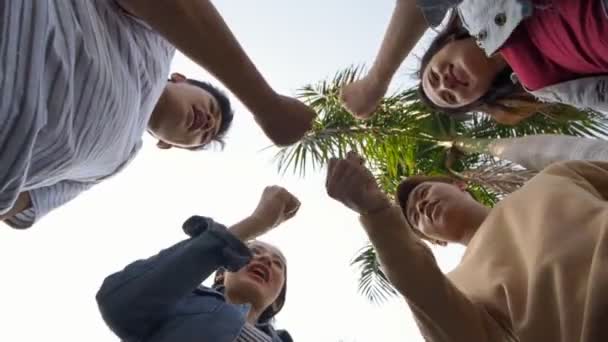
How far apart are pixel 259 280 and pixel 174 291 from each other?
72 centimetres

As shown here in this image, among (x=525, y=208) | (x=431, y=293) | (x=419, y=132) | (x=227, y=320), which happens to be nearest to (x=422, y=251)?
(x=431, y=293)

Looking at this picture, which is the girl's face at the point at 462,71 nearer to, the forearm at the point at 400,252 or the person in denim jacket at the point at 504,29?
the person in denim jacket at the point at 504,29

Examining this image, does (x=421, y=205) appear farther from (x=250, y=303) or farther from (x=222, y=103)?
(x=222, y=103)

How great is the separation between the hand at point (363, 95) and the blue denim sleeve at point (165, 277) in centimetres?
79

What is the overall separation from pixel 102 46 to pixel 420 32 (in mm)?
1183

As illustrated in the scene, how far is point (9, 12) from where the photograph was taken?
1.19m

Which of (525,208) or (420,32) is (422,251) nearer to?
(525,208)

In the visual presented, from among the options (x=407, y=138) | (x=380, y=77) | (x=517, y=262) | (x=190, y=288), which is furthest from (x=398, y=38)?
(x=407, y=138)

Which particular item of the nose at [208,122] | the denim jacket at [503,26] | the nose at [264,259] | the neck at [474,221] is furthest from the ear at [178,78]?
the neck at [474,221]

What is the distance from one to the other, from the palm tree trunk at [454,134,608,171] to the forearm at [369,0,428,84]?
1376 millimetres

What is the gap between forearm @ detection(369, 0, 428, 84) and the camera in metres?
2.15

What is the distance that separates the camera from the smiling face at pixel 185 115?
226 centimetres

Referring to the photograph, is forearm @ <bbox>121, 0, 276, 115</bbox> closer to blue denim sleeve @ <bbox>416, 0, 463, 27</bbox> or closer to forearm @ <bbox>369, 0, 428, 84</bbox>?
blue denim sleeve @ <bbox>416, 0, 463, 27</bbox>

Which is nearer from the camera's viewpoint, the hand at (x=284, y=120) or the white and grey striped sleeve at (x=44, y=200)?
the hand at (x=284, y=120)
